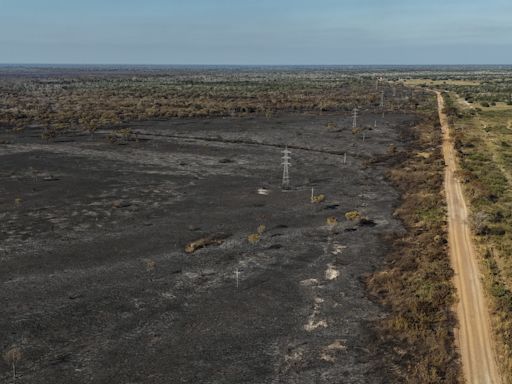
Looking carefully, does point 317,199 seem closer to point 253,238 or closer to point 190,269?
point 253,238

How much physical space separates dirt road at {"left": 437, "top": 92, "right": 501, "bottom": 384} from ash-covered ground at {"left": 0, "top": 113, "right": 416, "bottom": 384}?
321 cm

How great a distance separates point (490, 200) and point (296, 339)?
24311 millimetres

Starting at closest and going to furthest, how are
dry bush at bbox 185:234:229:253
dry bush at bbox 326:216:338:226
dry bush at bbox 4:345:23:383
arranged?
1. dry bush at bbox 4:345:23:383
2. dry bush at bbox 185:234:229:253
3. dry bush at bbox 326:216:338:226

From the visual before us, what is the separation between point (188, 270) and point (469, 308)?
45.3ft

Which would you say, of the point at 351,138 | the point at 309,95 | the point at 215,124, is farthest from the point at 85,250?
the point at 309,95

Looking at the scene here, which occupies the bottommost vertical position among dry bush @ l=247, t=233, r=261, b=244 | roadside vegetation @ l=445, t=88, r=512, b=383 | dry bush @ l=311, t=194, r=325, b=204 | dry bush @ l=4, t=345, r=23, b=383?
dry bush @ l=4, t=345, r=23, b=383

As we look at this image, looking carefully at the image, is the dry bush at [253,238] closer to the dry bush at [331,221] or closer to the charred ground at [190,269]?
the charred ground at [190,269]

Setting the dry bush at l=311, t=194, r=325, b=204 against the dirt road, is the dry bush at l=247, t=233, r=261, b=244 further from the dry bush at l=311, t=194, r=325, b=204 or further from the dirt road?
the dirt road

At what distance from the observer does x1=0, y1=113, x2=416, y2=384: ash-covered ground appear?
61.4ft

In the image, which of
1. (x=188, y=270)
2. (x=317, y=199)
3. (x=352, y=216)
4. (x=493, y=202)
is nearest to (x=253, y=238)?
(x=188, y=270)

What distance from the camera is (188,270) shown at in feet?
88.6

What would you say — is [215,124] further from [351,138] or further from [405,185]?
[405,185]

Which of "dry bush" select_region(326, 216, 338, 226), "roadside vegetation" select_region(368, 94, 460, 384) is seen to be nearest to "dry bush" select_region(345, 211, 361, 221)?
"dry bush" select_region(326, 216, 338, 226)

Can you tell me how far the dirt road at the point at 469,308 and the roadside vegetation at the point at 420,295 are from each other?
0.40 metres
